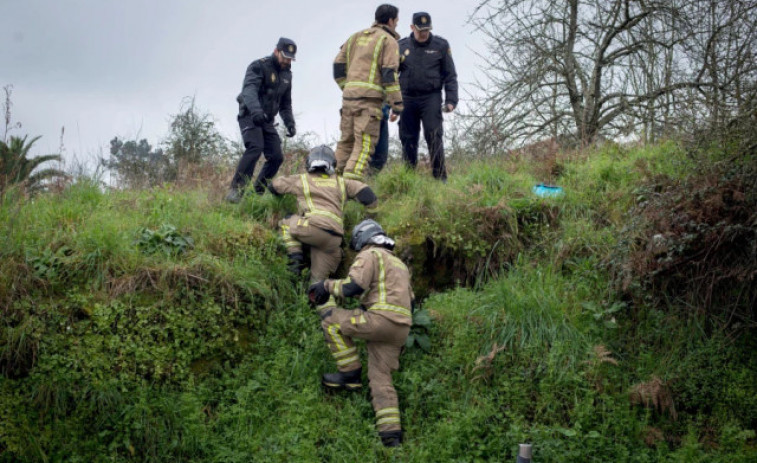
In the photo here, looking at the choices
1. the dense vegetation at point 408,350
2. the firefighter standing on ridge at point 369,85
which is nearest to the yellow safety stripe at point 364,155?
the firefighter standing on ridge at point 369,85

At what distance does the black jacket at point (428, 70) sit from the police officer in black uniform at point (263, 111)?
1.65 meters

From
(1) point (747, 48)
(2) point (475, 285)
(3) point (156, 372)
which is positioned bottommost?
(3) point (156, 372)

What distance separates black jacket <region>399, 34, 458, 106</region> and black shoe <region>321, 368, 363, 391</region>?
4588mm

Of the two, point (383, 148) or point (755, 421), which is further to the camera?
point (383, 148)

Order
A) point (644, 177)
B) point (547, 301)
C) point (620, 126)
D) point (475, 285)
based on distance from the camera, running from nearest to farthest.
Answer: point (547, 301) → point (475, 285) → point (644, 177) → point (620, 126)

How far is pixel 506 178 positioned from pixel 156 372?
17.2ft

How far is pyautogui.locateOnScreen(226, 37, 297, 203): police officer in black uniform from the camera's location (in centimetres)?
884

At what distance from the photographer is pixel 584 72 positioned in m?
13.1

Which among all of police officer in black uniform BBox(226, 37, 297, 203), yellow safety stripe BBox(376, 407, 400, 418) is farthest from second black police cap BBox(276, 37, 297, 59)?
yellow safety stripe BBox(376, 407, 400, 418)

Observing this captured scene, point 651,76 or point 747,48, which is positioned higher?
point 651,76

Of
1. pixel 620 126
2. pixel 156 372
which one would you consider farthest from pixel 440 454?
pixel 620 126

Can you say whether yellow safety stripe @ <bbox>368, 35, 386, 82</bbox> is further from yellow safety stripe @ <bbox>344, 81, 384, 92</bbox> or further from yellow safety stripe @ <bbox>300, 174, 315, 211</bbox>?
yellow safety stripe @ <bbox>300, 174, 315, 211</bbox>

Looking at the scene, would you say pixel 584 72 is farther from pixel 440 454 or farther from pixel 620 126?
pixel 440 454

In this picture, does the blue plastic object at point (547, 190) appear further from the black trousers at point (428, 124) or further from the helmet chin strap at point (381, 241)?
the helmet chin strap at point (381, 241)
